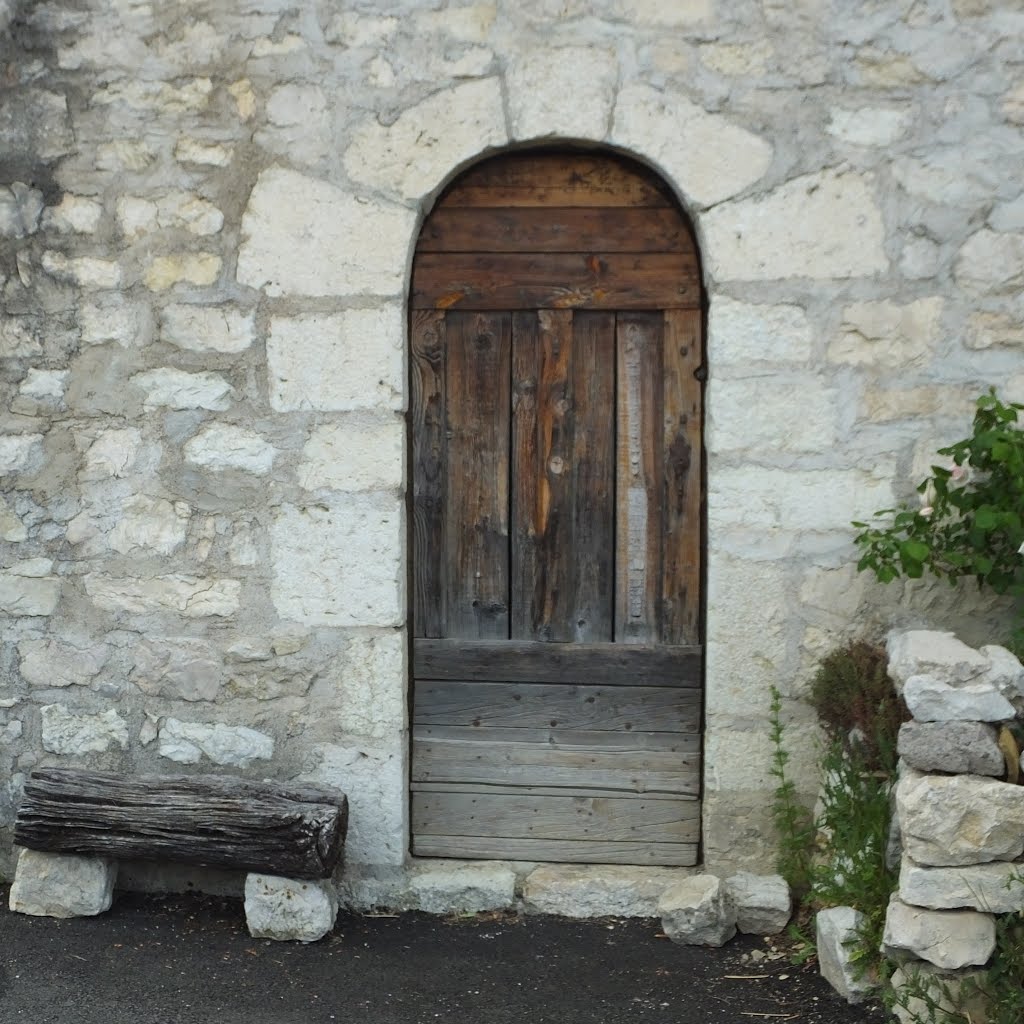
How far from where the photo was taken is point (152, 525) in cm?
379

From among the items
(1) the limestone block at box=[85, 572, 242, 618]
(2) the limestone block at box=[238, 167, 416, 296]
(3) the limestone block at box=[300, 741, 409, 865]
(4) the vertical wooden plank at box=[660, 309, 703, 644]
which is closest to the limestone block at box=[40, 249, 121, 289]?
(2) the limestone block at box=[238, 167, 416, 296]

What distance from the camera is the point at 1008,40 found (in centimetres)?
342

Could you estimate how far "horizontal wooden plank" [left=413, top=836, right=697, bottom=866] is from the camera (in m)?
3.85

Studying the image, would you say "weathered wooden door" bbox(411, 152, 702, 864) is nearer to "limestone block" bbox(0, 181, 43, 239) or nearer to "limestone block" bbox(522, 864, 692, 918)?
"limestone block" bbox(522, 864, 692, 918)

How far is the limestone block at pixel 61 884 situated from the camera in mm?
3688

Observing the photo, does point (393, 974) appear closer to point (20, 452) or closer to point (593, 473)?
point (593, 473)

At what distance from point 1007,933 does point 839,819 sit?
1.89 feet

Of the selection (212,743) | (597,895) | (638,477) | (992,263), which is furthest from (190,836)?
(992,263)

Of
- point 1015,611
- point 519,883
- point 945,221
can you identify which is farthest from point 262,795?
point 945,221

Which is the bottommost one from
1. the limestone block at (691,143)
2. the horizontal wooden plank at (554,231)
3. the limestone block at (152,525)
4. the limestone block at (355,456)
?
the limestone block at (152,525)

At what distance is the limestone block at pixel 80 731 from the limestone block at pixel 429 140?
69.2 inches

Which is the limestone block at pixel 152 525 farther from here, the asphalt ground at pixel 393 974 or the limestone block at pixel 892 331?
the limestone block at pixel 892 331

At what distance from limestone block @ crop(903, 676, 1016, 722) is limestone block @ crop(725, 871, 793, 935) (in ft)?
3.01

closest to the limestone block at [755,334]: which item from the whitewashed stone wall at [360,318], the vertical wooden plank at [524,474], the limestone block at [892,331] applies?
the whitewashed stone wall at [360,318]
